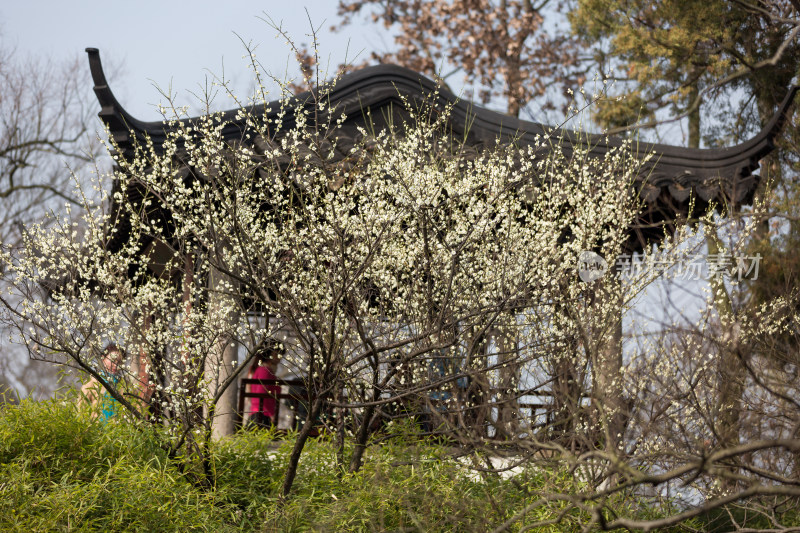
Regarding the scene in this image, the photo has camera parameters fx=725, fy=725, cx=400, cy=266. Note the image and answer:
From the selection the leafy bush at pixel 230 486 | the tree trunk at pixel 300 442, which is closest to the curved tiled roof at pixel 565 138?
the leafy bush at pixel 230 486

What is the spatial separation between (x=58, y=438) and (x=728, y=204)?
7.54 metres

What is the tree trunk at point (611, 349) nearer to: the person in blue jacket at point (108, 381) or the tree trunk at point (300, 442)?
the tree trunk at point (300, 442)

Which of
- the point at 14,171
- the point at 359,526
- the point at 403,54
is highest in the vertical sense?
the point at 403,54

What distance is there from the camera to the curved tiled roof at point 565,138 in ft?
25.8

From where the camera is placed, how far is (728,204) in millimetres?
8539

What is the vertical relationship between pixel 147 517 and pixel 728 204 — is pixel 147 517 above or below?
below

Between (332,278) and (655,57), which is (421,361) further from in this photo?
(655,57)

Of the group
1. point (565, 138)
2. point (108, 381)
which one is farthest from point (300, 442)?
point (565, 138)

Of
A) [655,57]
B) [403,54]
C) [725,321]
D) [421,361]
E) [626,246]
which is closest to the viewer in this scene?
[421,361]

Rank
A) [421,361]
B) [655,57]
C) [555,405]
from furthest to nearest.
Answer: [655,57] < [555,405] < [421,361]

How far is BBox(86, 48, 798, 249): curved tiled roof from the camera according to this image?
7.86 metres

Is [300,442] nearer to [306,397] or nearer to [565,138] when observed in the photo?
[306,397]

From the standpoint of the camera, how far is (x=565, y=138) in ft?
29.4

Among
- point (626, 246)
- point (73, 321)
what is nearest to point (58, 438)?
point (73, 321)
